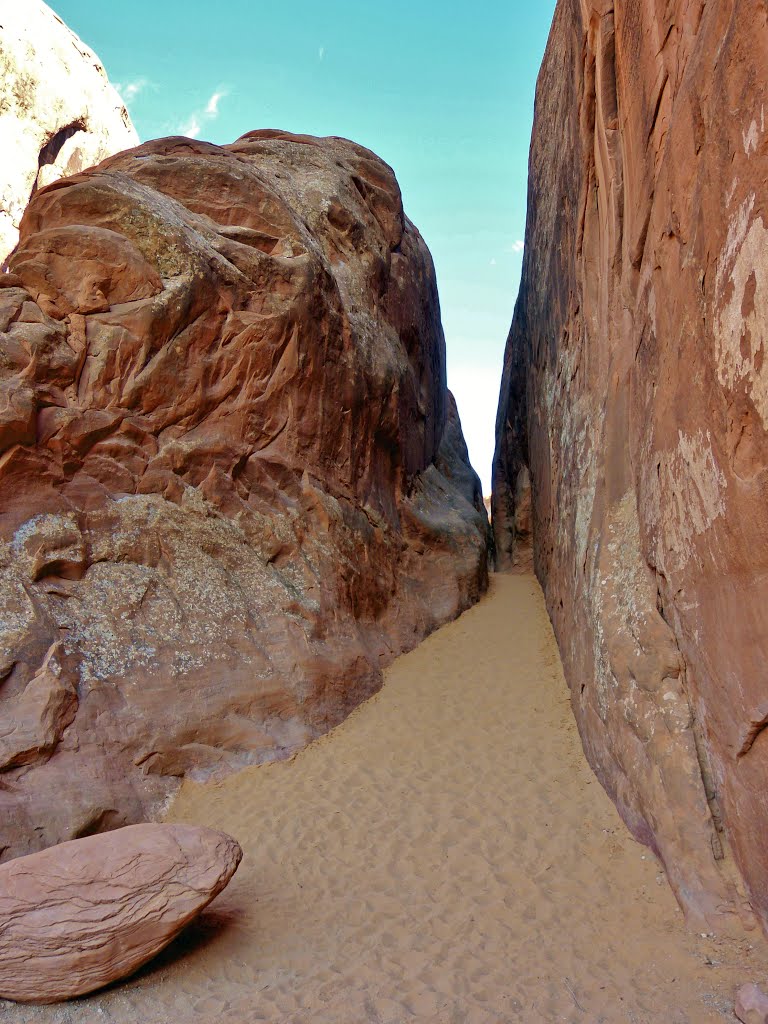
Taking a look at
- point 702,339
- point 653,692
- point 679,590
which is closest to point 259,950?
point 653,692

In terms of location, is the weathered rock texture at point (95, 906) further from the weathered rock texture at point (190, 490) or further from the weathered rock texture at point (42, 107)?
the weathered rock texture at point (42, 107)

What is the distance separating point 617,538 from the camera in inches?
315

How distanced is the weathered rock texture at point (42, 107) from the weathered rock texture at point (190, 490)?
15.7 metres

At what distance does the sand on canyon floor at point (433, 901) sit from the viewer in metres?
4.86

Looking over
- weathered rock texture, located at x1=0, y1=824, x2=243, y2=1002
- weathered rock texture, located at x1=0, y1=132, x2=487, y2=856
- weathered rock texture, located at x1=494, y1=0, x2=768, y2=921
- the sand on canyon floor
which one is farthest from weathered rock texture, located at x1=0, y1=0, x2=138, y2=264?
weathered rock texture, located at x1=0, y1=824, x2=243, y2=1002

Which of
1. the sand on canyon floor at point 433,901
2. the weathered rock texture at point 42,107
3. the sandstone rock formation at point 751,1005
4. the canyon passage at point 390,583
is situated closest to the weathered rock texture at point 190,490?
the canyon passage at point 390,583

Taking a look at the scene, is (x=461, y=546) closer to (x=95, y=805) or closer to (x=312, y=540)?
(x=312, y=540)

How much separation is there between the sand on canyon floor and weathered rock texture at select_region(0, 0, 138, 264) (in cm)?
2238

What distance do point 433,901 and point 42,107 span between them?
2944 centimetres

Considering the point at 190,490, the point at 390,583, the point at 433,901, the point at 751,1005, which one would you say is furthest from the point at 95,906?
the point at 390,583

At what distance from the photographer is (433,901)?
243 inches

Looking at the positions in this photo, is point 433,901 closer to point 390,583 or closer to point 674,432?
point 674,432

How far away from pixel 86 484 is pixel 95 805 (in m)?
3.87

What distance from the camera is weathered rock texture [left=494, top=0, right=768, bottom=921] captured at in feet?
16.5
